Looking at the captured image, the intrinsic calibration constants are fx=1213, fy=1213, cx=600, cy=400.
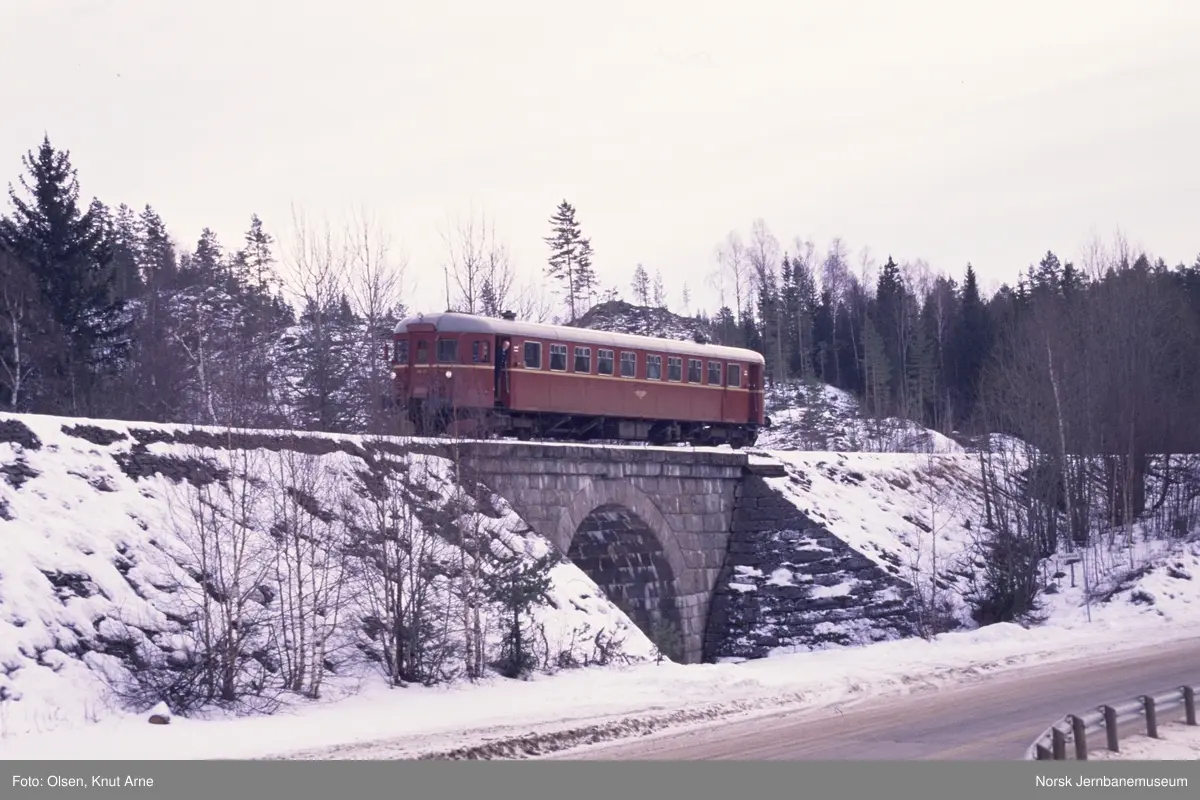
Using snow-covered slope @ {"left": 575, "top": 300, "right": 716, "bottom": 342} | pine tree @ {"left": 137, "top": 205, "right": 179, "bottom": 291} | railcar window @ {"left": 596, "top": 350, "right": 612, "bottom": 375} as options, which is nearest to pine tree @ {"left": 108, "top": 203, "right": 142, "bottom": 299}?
pine tree @ {"left": 137, "top": 205, "right": 179, "bottom": 291}

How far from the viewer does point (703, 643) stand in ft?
93.8

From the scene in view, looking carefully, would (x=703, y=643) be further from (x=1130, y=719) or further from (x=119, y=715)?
(x=119, y=715)

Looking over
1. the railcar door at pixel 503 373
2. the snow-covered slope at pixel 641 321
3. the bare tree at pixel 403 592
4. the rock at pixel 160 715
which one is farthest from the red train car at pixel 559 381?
the snow-covered slope at pixel 641 321

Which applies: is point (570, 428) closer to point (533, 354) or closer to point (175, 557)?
point (533, 354)

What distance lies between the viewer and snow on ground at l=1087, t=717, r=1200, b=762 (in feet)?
39.0

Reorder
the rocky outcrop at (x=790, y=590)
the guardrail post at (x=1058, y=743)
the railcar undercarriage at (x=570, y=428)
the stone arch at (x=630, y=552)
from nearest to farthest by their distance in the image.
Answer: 1. the guardrail post at (x=1058, y=743)
2. the railcar undercarriage at (x=570, y=428)
3. the stone arch at (x=630, y=552)
4. the rocky outcrop at (x=790, y=590)

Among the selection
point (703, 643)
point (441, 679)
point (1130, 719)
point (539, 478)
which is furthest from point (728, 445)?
point (1130, 719)

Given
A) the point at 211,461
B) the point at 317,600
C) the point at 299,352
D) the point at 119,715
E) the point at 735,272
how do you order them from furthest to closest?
the point at 735,272, the point at 299,352, the point at 211,461, the point at 317,600, the point at 119,715

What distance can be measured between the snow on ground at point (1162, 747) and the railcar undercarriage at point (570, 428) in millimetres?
12114

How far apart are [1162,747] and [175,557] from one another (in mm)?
11502

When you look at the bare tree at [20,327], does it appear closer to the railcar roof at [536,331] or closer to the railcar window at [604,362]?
the railcar roof at [536,331]

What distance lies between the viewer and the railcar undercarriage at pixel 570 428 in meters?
24.1

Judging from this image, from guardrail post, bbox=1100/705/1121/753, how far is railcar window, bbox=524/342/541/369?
59.3 ft

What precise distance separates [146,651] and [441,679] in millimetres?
4113
